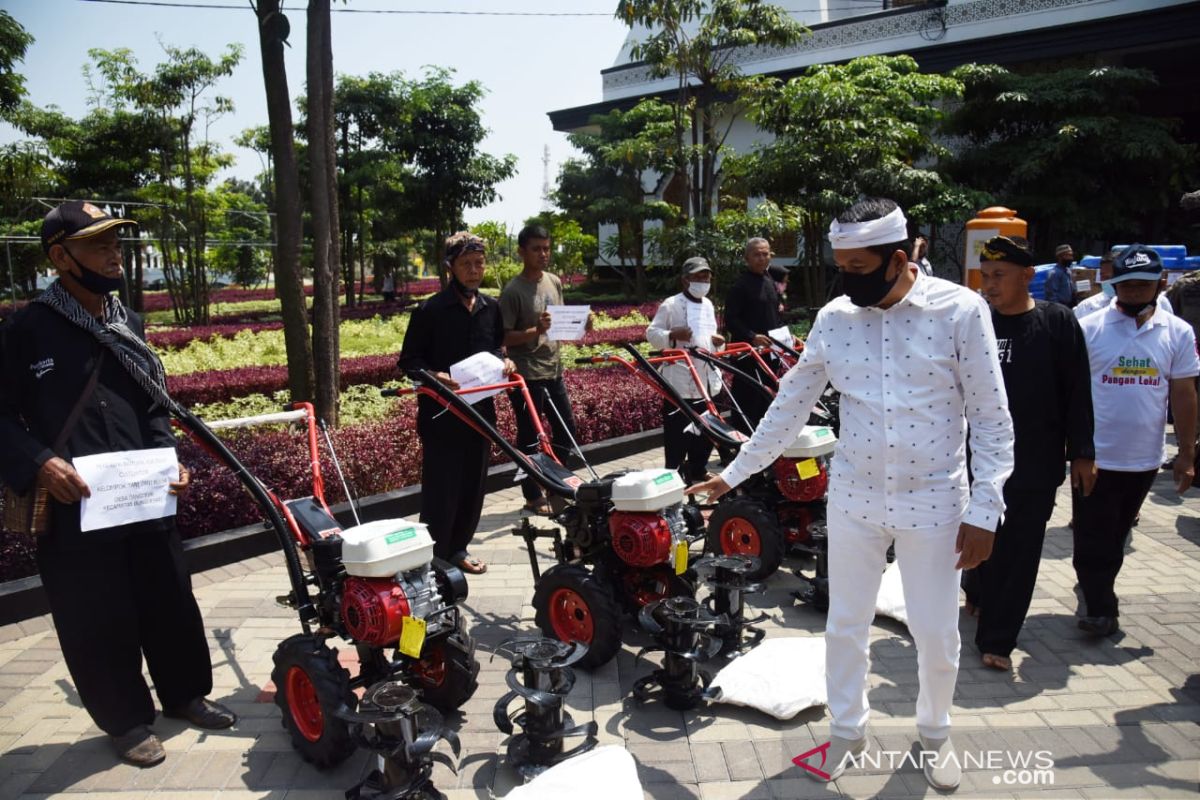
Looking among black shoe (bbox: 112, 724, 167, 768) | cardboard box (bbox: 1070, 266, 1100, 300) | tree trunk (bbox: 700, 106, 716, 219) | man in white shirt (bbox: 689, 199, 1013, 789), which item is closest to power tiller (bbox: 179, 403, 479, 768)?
black shoe (bbox: 112, 724, 167, 768)

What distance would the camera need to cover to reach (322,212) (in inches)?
276

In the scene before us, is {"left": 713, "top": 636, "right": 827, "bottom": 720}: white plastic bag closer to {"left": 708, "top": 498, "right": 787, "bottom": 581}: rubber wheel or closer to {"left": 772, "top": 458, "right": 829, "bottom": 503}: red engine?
{"left": 708, "top": 498, "right": 787, "bottom": 581}: rubber wheel

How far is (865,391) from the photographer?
9.13 feet

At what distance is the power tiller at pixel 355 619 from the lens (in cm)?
302

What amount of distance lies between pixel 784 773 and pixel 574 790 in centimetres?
87

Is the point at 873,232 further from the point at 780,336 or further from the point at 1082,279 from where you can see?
the point at 1082,279

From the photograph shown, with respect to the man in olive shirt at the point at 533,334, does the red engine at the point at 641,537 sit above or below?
below

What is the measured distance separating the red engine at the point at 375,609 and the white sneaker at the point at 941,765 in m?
1.95

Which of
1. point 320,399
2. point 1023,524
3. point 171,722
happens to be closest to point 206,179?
point 320,399

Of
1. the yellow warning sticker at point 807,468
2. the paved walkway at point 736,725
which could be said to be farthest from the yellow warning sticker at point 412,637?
the yellow warning sticker at point 807,468

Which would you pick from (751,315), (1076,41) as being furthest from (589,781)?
(1076,41)

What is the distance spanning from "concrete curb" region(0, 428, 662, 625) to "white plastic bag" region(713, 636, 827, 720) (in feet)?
9.51

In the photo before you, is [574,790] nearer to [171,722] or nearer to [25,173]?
[171,722]

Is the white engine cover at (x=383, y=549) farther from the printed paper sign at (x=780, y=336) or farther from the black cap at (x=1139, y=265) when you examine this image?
the printed paper sign at (x=780, y=336)
